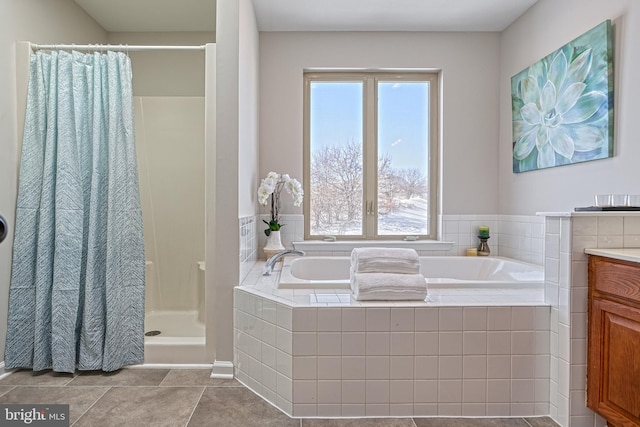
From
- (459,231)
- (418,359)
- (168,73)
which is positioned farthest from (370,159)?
(418,359)

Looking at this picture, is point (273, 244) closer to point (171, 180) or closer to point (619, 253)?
point (171, 180)

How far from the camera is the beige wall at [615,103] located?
80.2 inches

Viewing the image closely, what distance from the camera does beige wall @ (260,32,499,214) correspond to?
3.24 m

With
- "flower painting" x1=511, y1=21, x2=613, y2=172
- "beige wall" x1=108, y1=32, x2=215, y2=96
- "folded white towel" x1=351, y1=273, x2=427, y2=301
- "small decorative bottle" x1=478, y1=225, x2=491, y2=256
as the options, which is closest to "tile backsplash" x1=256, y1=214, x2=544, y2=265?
"small decorative bottle" x1=478, y1=225, x2=491, y2=256

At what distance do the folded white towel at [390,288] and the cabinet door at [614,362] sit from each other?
27.6 inches

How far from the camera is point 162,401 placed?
1928 millimetres

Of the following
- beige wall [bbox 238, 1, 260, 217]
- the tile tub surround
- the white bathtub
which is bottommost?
the tile tub surround

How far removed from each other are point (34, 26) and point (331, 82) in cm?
205

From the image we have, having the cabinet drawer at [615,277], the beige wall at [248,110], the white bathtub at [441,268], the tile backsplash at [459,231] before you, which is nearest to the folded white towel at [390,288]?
the cabinet drawer at [615,277]

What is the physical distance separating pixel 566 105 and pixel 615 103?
342mm

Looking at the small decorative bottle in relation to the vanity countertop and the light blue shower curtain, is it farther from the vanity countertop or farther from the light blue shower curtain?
the light blue shower curtain

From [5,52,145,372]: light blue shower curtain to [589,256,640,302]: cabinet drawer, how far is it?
2.26 m

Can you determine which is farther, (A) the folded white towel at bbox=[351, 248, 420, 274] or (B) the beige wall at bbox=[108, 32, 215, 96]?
(B) the beige wall at bbox=[108, 32, 215, 96]

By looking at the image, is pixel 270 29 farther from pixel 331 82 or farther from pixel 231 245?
pixel 231 245
